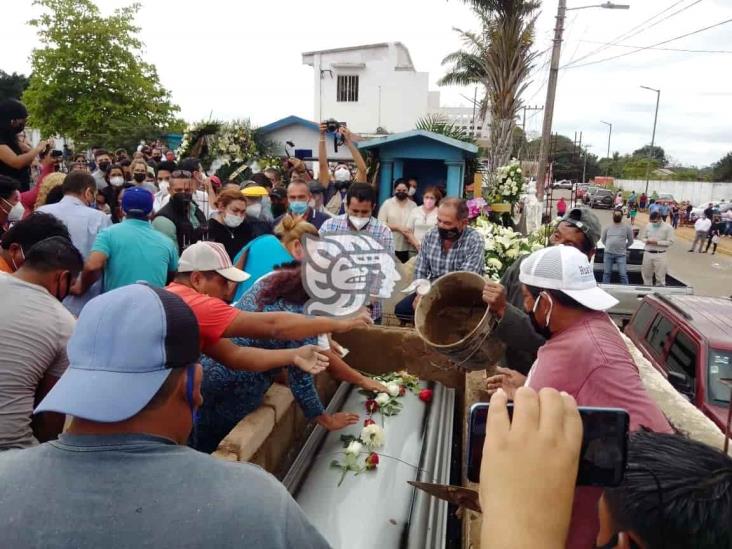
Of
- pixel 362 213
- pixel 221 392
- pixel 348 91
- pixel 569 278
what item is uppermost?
pixel 348 91

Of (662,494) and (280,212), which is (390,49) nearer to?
(280,212)

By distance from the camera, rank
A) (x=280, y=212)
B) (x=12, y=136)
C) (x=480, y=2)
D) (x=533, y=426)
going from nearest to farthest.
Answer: (x=533, y=426)
(x=12, y=136)
(x=280, y=212)
(x=480, y=2)

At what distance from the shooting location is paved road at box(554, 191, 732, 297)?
14348 mm

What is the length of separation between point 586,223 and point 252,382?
278 centimetres

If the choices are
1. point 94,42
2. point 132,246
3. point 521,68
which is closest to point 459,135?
point 521,68

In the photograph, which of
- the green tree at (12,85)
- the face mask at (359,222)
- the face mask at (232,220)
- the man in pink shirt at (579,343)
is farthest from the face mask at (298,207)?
the green tree at (12,85)

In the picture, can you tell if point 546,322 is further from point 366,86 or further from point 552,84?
point 366,86

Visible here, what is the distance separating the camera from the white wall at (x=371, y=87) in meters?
38.3

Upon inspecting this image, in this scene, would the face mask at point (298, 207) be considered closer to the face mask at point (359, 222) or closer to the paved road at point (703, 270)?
the face mask at point (359, 222)

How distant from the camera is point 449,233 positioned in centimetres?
440

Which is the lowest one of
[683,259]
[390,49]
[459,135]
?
[683,259]

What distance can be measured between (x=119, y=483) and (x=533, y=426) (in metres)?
0.84

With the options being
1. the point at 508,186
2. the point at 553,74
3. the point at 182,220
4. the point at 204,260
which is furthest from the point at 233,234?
the point at 553,74

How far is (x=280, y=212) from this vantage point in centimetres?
664
